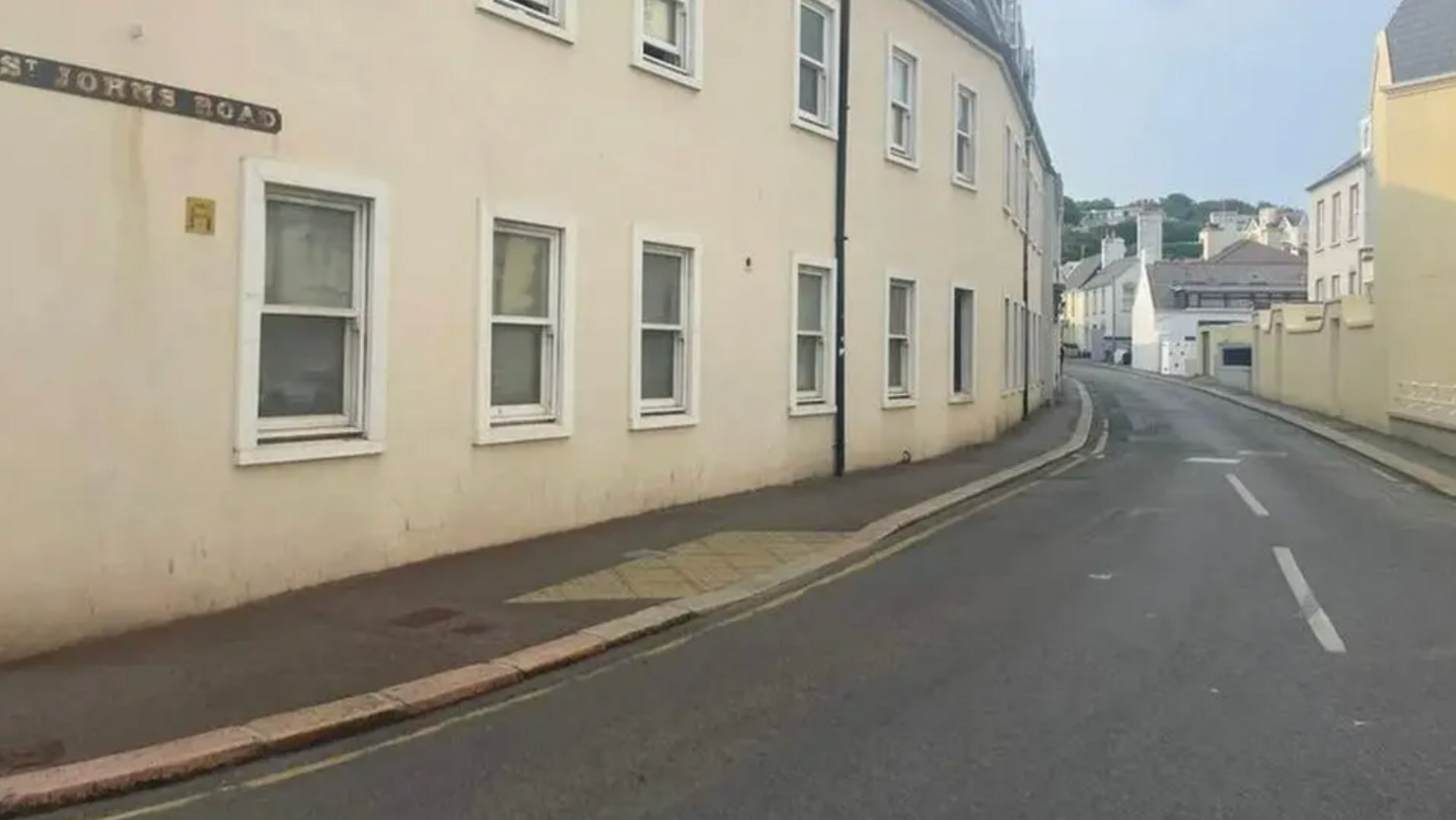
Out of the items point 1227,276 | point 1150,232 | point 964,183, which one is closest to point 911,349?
point 964,183

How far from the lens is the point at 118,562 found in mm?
7613

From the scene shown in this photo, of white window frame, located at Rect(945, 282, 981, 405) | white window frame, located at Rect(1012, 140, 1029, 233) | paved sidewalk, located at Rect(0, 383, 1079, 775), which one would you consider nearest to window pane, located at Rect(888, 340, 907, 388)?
white window frame, located at Rect(945, 282, 981, 405)

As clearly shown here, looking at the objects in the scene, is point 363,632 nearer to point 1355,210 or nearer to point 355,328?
point 355,328

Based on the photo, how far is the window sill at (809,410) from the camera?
15.7 metres

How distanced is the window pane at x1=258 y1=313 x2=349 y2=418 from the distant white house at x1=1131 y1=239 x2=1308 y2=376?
2809 inches

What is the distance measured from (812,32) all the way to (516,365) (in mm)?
7476

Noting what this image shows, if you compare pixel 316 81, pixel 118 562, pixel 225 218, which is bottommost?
pixel 118 562

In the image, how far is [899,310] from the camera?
19.3m

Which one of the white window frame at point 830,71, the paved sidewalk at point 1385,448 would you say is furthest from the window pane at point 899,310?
the paved sidewalk at point 1385,448

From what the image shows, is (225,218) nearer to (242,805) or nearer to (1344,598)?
(242,805)

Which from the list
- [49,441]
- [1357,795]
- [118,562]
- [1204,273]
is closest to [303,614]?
[118,562]

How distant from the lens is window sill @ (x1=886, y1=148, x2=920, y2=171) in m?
18.3

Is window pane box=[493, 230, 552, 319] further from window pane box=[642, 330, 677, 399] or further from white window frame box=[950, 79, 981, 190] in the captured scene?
white window frame box=[950, 79, 981, 190]

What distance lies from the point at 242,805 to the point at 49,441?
3.14m
